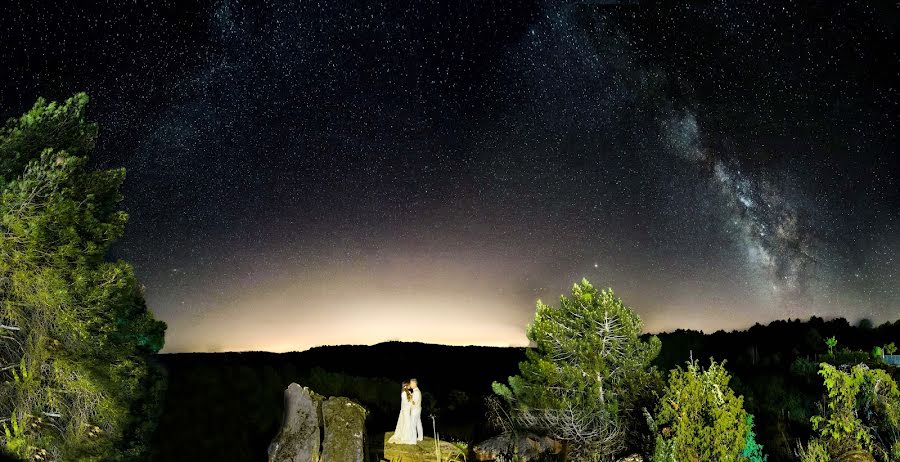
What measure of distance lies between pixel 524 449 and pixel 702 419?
5.32 m

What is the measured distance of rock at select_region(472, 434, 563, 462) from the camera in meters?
15.0

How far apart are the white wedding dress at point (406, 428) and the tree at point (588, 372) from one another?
9.28 feet

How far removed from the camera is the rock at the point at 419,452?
14.6 metres

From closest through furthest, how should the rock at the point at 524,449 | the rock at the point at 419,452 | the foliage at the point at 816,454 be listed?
the foliage at the point at 816,454 < the rock at the point at 419,452 < the rock at the point at 524,449

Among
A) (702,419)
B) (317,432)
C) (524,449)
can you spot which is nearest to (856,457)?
(702,419)

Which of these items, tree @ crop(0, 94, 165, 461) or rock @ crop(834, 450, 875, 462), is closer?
rock @ crop(834, 450, 875, 462)

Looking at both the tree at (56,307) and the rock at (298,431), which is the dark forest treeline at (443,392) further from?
the tree at (56,307)

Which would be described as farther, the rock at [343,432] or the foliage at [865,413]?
the rock at [343,432]

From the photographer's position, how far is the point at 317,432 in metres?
13.7

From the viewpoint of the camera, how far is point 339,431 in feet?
45.1

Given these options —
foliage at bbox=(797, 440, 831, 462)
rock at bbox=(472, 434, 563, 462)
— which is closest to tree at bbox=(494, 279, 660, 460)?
rock at bbox=(472, 434, 563, 462)

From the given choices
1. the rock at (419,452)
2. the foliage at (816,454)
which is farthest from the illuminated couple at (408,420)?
the foliage at (816,454)

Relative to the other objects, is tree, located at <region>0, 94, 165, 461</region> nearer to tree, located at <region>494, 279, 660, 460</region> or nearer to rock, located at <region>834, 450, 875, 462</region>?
tree, located at <region>494, 279, 660, 460</region>

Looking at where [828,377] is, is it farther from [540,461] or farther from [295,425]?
[295,425]
